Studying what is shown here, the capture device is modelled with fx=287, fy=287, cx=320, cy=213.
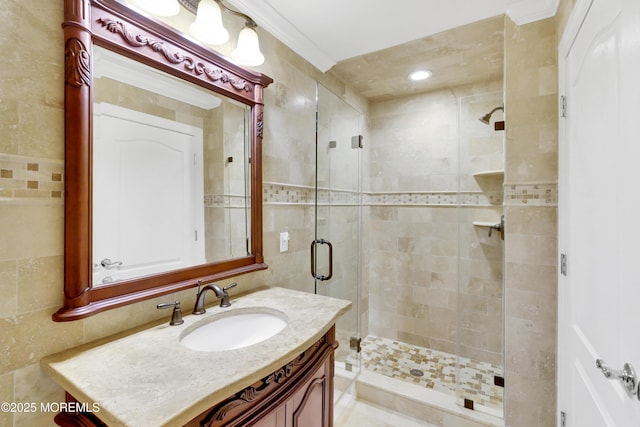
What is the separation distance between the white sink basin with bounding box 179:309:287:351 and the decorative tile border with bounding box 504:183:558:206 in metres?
1.39

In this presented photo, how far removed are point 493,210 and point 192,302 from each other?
7.67 feet

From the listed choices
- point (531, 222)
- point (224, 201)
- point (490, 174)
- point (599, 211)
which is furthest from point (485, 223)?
point (224, 201)

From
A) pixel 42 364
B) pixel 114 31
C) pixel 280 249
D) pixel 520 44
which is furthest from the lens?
pixel 280 249

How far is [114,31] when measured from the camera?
3.28 feet

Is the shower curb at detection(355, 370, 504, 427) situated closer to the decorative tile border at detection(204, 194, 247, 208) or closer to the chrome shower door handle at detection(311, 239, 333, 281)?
the chrome shower door handle at detection(311, 239, 333, 281)

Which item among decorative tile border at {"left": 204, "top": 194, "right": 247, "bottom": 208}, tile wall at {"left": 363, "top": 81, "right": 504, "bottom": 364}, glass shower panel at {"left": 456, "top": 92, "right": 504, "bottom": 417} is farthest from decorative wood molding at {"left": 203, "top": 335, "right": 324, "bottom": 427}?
glass shower panel at {"left": 456, "top": 92, "right": 504, "bottom": 417}

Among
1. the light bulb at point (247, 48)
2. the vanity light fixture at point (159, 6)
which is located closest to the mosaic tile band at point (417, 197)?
the light bulb at point (247, 48)

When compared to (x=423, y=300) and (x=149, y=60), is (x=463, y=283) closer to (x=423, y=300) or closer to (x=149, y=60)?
(x=423, y=300)

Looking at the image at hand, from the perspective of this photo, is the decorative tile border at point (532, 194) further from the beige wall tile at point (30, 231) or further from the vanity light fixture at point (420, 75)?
the beige wall tile at point (30, 231)

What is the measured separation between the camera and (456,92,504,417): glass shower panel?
2.31 metres

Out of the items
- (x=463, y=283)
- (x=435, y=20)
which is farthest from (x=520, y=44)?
(x=463, y=283)

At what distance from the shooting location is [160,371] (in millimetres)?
757

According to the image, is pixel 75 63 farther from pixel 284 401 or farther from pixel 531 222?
pixel 531 222

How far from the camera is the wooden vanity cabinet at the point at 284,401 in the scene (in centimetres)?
74
